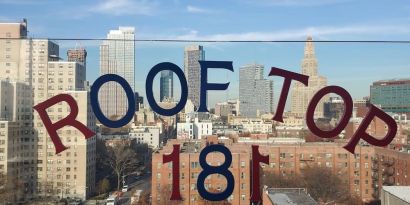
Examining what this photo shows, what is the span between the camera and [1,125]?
6141mm

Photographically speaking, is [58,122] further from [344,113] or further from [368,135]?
[368,135]

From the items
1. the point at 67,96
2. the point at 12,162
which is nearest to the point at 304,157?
the point at 12,162

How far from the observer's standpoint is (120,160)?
28.3 ft

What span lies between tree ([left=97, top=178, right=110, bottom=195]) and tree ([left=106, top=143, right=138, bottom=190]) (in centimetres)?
33

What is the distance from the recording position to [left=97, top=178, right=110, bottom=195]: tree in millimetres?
6922

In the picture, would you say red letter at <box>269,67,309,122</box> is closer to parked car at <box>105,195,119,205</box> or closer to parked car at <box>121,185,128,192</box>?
parked car at <box>105,195,119,205</box>

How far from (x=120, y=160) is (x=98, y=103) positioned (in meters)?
6.34

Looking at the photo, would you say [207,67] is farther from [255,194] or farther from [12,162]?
[12,162]

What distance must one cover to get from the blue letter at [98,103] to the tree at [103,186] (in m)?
4.62

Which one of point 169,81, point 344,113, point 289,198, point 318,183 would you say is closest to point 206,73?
point 344,113

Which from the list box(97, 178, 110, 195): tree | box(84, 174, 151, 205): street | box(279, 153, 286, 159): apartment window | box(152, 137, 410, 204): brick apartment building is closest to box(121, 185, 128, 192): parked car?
box(84, 174, 151, 205): street

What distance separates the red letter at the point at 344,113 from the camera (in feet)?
8.25

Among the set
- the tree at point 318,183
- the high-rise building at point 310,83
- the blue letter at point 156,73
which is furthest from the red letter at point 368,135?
the tree at point 318,183

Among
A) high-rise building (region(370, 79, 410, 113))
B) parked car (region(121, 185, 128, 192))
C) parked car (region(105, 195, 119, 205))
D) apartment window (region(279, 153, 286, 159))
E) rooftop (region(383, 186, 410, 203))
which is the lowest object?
parked car (region(105, 195, 119, 205))
